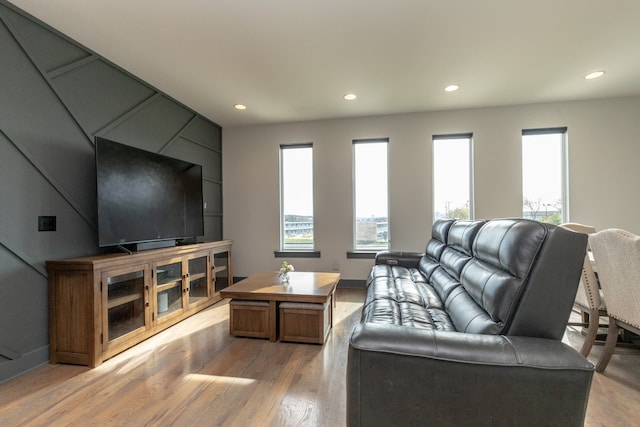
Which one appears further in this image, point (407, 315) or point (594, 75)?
point (594, 75)

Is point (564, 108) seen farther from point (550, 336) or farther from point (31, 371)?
point (31, 371)

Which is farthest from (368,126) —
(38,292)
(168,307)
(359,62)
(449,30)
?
(38,292)

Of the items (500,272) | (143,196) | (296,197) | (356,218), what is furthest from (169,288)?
(500,272)

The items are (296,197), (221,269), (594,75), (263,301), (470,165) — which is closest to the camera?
(263,301)

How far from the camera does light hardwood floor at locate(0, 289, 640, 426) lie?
159 cm

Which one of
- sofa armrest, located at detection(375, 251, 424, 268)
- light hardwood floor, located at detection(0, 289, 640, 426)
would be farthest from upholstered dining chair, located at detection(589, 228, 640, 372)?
sofa armrest, located at detection(375, 251, 424, 268)

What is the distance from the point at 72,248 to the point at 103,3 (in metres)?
1.89

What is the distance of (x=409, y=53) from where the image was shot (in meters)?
2.67

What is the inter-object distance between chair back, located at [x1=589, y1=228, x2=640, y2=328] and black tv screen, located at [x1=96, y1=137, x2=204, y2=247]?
3.69 metres

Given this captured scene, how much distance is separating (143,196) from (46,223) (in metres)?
0.74

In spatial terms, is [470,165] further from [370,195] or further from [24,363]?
[24,363]

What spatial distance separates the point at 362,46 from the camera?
100.0 inches

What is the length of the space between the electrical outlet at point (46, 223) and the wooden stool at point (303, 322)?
Answer: 1.93m

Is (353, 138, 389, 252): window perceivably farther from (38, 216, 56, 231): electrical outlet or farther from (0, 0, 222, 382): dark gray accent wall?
(38, 216, 56, 231): electrical outlet
